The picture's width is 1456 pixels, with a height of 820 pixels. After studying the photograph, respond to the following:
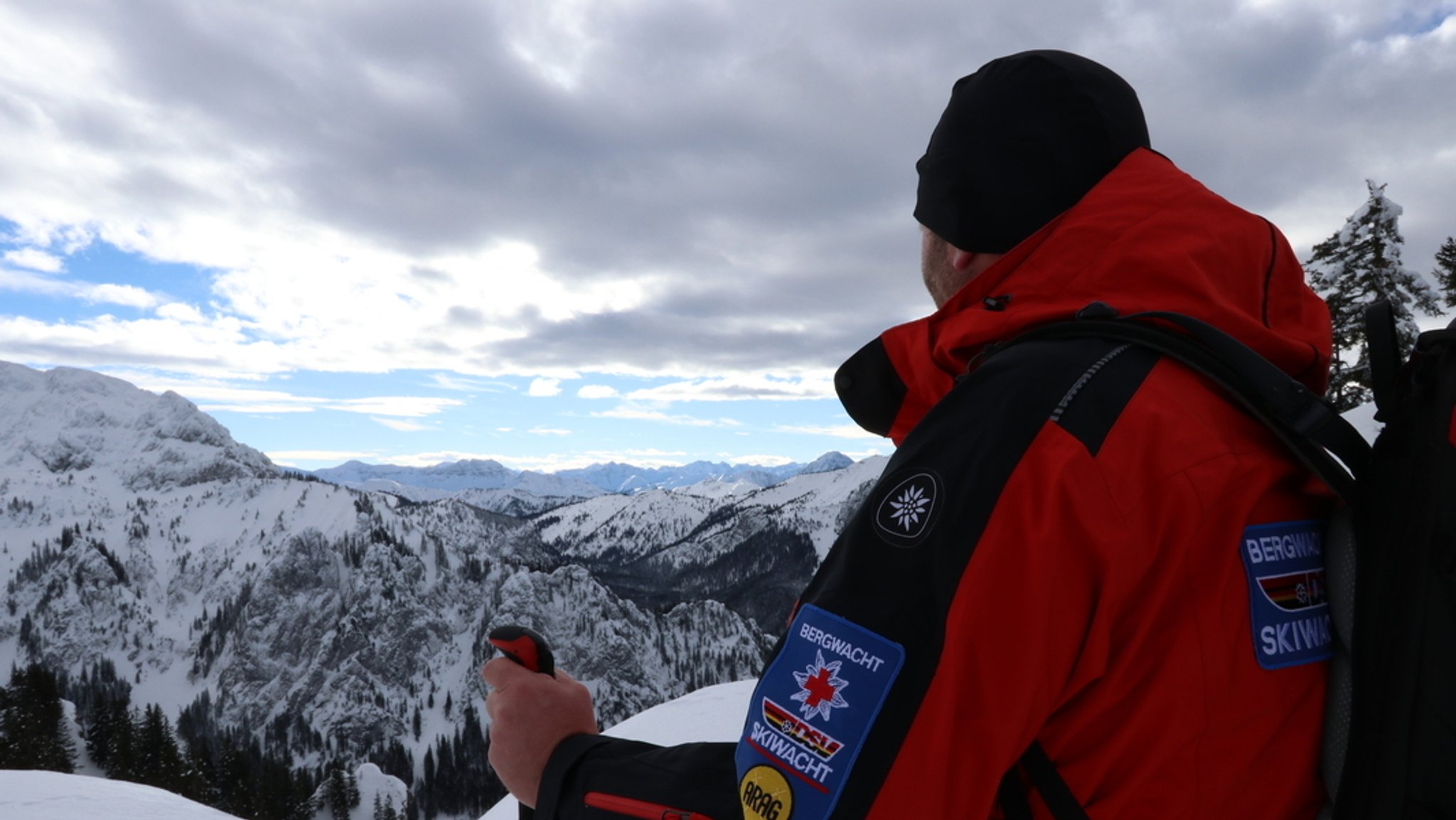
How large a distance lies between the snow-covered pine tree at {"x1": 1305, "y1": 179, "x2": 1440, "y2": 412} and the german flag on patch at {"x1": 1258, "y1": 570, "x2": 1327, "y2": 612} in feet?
104

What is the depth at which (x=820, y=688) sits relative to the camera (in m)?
1.71

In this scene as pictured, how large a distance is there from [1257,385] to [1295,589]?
0.52 metres

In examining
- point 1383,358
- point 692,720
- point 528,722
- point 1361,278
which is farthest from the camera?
point 1361,278

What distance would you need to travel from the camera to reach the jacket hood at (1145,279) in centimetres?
200

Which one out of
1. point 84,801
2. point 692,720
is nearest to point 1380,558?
point 692,720

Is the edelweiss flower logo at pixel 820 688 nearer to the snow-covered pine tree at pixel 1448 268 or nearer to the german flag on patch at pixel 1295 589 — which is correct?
the german flag on patch at pixel 1295 589

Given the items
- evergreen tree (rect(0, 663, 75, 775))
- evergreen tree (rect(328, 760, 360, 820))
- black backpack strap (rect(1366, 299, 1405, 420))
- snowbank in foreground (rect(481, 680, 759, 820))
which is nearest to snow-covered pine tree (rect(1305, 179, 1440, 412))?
snowbank in foreground (rect(481, 680, 759, 820))

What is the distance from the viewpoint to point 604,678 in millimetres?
199000

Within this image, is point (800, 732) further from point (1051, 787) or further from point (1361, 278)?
point (1361, 278)

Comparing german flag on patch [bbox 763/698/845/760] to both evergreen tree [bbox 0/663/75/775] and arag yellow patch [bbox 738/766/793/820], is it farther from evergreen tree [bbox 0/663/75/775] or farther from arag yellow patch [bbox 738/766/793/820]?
evergreen tree [bbox 0/663/75/775]

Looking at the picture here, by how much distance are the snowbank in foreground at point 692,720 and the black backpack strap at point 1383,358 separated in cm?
963

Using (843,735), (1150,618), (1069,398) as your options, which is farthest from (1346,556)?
(843,735)

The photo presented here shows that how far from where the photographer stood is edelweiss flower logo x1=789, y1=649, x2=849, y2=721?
5.48ft

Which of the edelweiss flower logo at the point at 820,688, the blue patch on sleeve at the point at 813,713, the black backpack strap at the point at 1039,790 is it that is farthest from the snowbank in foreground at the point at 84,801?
the black backpack strap at the point at 1039,790
